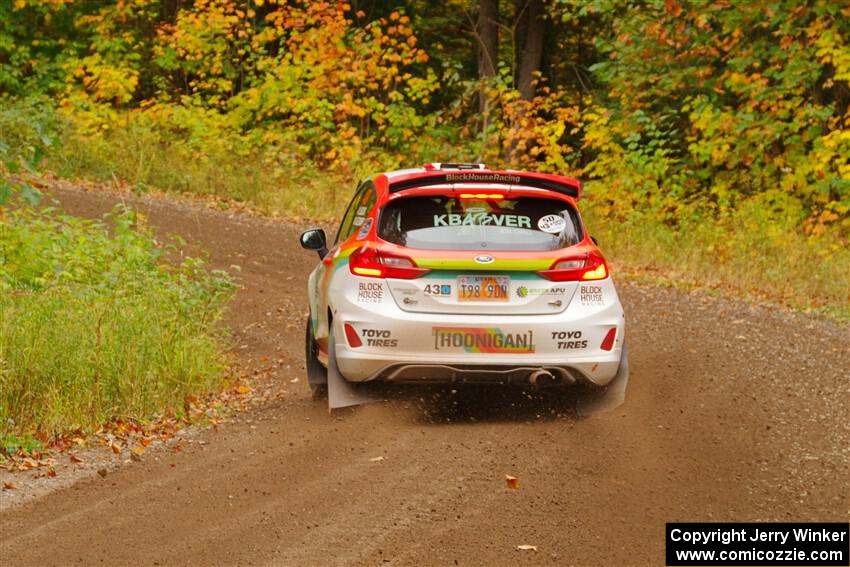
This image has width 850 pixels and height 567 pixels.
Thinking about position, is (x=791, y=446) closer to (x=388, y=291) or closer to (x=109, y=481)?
(x=388, y=291)

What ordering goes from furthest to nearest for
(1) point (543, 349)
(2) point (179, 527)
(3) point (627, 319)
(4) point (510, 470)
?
(3) point (627, 319)
(1) point (543, 349)
(4) point (510, 470)
(2) point (179, 527)

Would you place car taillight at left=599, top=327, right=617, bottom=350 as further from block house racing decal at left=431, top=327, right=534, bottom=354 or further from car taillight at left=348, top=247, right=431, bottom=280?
car taillight at left=348, top=247, right=431, bottom=280

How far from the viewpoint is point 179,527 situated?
696 centimetres

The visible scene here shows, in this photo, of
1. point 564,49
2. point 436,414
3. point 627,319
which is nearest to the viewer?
point 436,414

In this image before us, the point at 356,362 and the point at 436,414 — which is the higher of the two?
the point at 356,362

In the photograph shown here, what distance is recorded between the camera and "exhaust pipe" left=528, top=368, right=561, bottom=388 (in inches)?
345

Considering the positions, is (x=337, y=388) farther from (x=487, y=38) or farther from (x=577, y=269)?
(x=487, y=38)

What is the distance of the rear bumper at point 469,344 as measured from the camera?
8.66 m

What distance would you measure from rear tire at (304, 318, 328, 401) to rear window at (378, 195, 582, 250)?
1820 millimetres

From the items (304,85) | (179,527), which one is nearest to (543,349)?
(179,527)

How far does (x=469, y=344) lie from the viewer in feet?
28.4

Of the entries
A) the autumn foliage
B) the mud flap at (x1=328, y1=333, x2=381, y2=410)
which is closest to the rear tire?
the mud flap at (x1=328, y1=333, x2=381, y2=410)

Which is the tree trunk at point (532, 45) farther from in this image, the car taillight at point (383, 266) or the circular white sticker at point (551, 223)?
the car taillight at point (383, 266)

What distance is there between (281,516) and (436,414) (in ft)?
8.56
